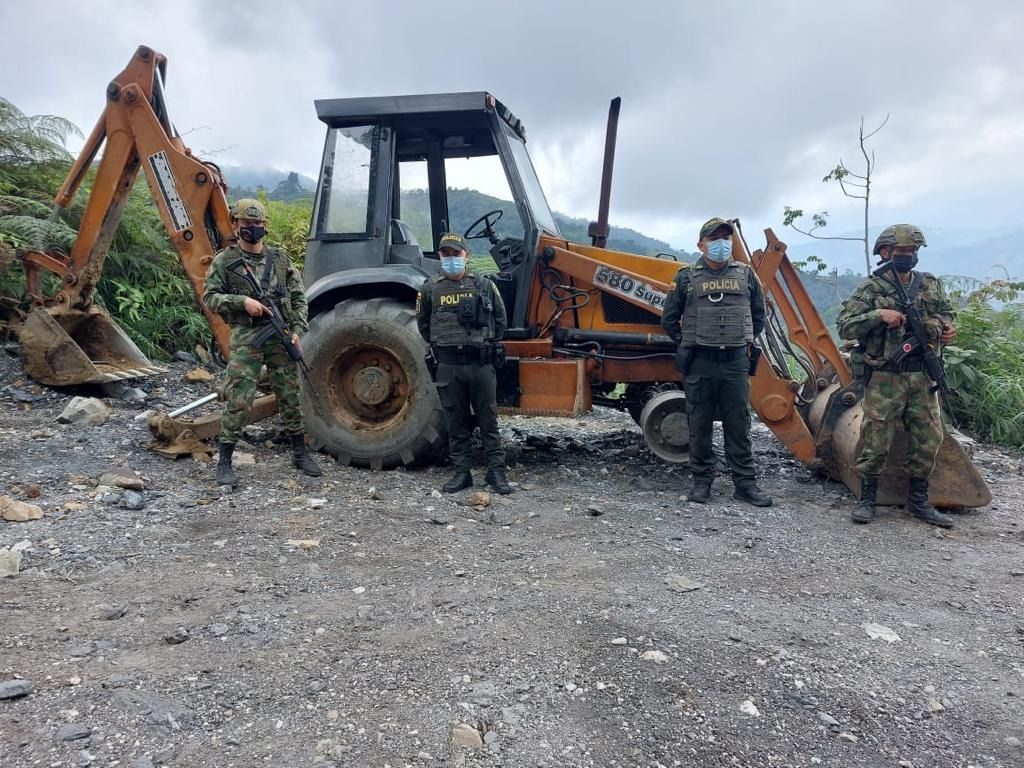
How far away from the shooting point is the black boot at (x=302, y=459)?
164 inches

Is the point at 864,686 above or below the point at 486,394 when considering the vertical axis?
below

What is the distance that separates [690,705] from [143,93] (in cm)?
495

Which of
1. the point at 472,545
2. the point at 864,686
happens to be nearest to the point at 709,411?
the point at 472,545

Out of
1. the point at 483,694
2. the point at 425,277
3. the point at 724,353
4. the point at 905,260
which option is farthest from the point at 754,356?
the point at 483,694

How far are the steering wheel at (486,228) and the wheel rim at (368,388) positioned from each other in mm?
984

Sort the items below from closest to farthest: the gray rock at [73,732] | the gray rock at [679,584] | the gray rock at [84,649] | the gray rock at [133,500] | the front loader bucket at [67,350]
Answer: the gray rock at [73,732] < the gray rock at [84,649] < the gray rock at [679,584] < the gray rock at [133,500] < the front loader bucket at [67,350]

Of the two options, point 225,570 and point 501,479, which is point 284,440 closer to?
point 501,479

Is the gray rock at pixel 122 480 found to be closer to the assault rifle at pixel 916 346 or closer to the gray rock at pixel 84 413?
the gray rock at pixel 84 413

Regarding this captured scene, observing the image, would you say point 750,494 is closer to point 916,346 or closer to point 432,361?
point 916,346

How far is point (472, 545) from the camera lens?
10.6 ft

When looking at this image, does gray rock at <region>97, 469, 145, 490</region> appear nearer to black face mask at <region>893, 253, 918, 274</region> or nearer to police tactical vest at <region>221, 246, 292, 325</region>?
police tactical vest at <region>221, 246, 292, 325</region>

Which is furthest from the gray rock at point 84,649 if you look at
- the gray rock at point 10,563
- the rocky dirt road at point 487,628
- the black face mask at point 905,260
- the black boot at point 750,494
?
the black face mask at point 905,260

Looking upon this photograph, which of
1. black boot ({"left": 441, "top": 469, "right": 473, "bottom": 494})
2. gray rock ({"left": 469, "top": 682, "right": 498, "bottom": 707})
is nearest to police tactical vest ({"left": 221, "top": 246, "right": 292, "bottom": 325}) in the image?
black boot ({"left": 441, "top": 469, "right": 473, "bottom": 494})

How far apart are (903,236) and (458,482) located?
9.34 feet
